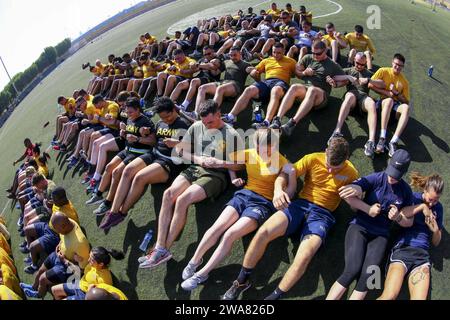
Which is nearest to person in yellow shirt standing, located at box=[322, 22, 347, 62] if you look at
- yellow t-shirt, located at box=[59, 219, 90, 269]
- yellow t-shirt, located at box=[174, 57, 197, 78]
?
yellow t-shirt, located at box=[174, 57, 197, 78]

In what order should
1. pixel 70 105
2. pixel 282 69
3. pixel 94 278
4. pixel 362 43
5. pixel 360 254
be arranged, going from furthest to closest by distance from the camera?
1. pixel 70 105
2. pixel 362 43
3. pixel 282 69
4. pixel 94 278
5. pixel 360 254

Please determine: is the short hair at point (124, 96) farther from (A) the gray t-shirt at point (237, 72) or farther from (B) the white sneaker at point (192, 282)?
(B) the white sneaker at point (192, 282)

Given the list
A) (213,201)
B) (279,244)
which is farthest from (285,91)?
(279,244)

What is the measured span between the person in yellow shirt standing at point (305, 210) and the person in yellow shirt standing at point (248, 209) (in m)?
0.24

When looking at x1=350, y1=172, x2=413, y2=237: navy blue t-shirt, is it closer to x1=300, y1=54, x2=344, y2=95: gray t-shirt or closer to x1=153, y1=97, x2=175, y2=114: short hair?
x1=300, y1=54, x2=344, y2=95: gray t-shirt

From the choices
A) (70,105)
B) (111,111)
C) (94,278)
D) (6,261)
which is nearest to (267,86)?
(111,111)

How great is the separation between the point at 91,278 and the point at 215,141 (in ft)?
9.88

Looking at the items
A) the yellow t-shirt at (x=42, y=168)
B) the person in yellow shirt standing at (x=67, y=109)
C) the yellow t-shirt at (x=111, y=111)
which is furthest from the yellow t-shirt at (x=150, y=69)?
the yellow t-shirt at (x=42, y=168)

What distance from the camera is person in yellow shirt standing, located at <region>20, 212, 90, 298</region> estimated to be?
557 centimetres

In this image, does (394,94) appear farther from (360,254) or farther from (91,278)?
(91,278)

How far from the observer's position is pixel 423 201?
450 cm

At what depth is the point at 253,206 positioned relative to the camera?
4.98m

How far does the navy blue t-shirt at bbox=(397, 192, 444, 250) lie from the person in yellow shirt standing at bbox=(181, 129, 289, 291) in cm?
185

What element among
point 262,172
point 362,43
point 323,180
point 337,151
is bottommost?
point 362,43
